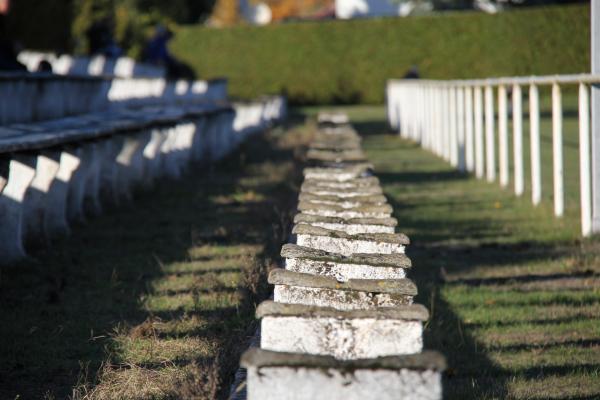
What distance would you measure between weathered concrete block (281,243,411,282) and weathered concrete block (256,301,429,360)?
2.28 ft

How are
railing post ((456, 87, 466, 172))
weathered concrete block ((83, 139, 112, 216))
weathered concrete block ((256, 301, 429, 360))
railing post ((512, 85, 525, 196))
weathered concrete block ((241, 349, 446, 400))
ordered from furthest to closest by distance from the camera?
railing post ((456, 87, 466, 172)) < railing post ((512, 85, 525, 196)) < weathered concrete block ((83, 139, 112, 216)) < weathered concrete block ((256, 301, 429, 360)) < weathered concrete block ((241, 349, 446, 400))

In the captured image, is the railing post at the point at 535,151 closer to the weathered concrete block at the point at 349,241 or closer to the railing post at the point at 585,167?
the railing post at the point at 585,167

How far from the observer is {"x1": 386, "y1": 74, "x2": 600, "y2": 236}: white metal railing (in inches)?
337

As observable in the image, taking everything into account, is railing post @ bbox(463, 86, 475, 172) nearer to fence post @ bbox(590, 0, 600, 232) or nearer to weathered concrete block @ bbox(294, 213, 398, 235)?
fence post @ bbox(590, 0, 600, 232)

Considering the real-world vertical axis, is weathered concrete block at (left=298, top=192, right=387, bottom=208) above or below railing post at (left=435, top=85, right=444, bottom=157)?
above

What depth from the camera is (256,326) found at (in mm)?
4676

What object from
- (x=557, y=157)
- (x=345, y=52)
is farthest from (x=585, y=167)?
(x=345, y=52)

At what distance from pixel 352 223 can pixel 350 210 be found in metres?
0.46

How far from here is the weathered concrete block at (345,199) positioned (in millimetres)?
5273

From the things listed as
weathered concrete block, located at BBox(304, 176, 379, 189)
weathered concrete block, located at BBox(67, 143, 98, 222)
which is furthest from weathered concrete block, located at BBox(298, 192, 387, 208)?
weathered concrete block, located at BBox(67, 143, 98, 222)

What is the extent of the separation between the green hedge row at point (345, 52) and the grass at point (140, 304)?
3145cm

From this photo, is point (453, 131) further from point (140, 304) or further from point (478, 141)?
point (140, 304)

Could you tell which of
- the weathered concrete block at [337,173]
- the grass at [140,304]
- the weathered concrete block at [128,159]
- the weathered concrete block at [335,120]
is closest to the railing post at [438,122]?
the weathered concrete block at [335,120]

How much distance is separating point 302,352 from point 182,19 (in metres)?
44.8
